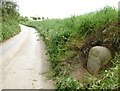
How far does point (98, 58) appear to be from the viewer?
7.30 m

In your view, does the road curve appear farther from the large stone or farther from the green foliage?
the green foliage

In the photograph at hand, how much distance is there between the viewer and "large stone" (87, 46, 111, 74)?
7.27 m

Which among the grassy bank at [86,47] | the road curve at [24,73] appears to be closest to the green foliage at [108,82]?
the grassy bank at [86,47]

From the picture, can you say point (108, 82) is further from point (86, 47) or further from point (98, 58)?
point (86, 47)

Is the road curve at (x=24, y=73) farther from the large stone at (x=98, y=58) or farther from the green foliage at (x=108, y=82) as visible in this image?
the green foliage at (x=108, y=82)

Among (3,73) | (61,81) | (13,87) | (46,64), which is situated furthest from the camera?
(46,64)

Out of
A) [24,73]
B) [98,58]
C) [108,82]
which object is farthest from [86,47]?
[108,82]

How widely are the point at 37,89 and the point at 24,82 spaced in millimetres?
903

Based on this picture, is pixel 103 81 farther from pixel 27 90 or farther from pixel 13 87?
pixel 13 87

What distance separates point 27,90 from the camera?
761 centimetres

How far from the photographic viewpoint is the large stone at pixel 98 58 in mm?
7270

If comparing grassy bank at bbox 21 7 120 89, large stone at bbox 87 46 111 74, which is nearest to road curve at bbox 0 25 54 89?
grassy bank at bbox 21 7 120 89

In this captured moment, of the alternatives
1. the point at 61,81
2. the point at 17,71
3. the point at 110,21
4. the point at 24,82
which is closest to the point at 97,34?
the point at 110,21

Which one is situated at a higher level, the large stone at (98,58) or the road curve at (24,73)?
the large stone at (98,58)
